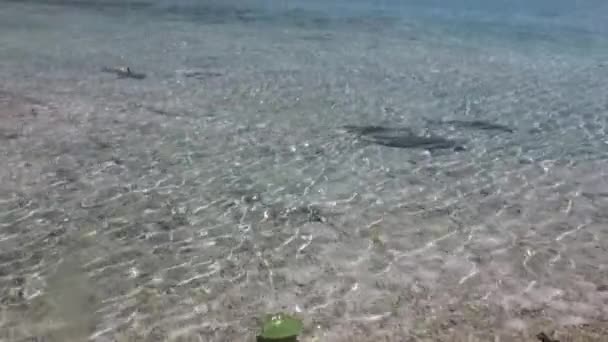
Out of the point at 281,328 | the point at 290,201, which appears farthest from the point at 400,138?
the point at 281,328

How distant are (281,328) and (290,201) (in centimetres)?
322

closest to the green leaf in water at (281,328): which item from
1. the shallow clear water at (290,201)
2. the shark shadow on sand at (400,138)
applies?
the shallow clear water at (290,201)

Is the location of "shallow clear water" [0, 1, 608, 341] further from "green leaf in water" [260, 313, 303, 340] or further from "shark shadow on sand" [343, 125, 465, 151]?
"shark shadow on sand" [343, 125, 465, 151]

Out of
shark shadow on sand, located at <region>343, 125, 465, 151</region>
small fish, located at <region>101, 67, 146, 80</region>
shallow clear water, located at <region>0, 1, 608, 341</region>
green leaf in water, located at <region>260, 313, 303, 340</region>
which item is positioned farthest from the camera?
small fish, located at <region>101, 67, 146, 80</region>

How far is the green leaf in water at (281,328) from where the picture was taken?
17.8 ft

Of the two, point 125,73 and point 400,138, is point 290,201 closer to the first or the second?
point 400,138

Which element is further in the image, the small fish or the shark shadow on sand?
the small fish

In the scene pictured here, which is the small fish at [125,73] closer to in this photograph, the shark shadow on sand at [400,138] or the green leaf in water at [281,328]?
the shark shadow on sand at [400,138]

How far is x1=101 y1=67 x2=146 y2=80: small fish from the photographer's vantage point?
16.1 m

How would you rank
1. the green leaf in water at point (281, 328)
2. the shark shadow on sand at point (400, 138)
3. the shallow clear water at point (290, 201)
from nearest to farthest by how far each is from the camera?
the green leaf in water at point (281, 328) → the shallow clear water at point (290, 201) → the shark shadow on sand at point (400, 138)

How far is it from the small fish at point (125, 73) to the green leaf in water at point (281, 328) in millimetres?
11600

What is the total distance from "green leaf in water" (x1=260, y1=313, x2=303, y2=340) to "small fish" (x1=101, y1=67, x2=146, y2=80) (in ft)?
38.1

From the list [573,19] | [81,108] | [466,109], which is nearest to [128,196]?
[81,108]

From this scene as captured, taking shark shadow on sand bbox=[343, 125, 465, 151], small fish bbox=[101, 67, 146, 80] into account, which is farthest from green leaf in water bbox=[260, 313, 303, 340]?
small fish bbox=[101, 67, 146, 80]
